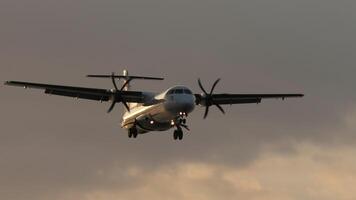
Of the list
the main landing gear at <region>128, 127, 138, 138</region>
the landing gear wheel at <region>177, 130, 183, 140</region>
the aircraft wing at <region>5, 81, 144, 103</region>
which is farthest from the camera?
the main landing gear at <region>128, 127, 138, 138</region>

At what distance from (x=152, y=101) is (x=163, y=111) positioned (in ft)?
8.87

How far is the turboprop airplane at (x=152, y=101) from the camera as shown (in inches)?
3457

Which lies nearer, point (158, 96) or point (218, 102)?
point (158, 96)

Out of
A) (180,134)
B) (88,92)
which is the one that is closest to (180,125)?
(180,134)

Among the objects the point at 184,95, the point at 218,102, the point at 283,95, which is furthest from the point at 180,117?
the point at 283,95

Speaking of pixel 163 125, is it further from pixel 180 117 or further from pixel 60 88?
pixel 60 88

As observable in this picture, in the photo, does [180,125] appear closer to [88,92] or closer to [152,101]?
[152,101]

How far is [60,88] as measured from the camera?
92.5 m

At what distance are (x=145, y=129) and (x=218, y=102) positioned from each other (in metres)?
8.02

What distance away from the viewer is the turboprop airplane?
87812mm

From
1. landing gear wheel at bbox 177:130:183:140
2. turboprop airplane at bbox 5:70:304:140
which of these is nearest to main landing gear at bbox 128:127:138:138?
turboprop airplane at bbox 5:70:304:140

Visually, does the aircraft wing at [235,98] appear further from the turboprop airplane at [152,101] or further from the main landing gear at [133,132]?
the main landing gear at [133,132]

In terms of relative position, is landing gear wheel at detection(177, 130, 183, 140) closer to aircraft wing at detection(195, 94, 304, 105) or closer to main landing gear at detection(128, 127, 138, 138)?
aircraft wing at detection(195, 94, 304, 105)

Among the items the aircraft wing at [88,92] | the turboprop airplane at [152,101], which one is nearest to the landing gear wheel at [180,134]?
the turboprop airplane at [152,101]
